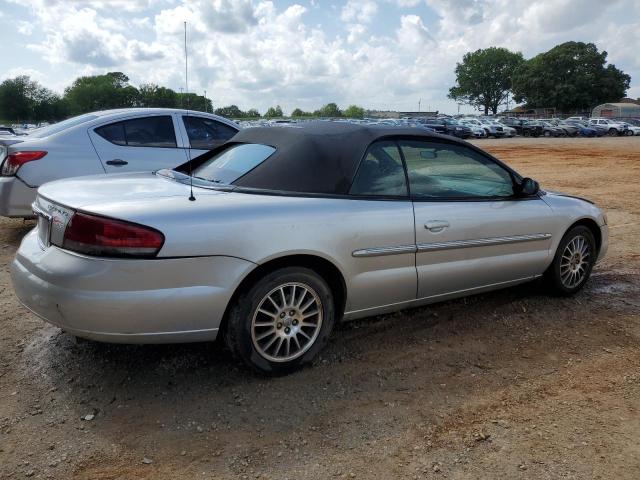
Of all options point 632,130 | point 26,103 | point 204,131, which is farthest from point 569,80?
point 204,131

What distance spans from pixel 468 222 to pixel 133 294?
7.59ft

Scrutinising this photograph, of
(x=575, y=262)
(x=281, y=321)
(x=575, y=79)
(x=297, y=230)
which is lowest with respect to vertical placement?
(x=575, y=262)

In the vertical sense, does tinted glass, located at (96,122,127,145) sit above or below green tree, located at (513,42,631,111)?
below

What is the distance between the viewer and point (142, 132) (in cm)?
680

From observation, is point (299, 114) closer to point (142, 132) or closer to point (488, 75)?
point (488, 75)

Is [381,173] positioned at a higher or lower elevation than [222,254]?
higher

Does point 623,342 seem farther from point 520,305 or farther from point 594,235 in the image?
point 594,235

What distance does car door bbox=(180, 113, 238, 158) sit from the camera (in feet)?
23.4

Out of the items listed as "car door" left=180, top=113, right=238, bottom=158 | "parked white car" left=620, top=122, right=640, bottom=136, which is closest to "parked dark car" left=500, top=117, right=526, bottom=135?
"parked white car" left=620, top=122, right=640, bottom=136

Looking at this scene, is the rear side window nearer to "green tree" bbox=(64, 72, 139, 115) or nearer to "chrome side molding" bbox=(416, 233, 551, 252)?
"chrome side molding" bbox=(416, 233, 551, 252)

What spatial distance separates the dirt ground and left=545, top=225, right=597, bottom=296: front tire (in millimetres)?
412

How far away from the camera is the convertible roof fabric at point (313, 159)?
3467mm

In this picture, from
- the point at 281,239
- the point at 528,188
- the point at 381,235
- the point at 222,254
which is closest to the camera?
the point at 222,254

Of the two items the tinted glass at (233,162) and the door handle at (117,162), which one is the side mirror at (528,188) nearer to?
the tinted glass at (233,162)
